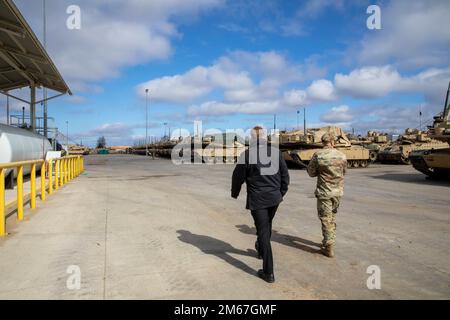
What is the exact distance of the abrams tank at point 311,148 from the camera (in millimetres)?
24125

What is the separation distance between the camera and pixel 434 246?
19.0ft

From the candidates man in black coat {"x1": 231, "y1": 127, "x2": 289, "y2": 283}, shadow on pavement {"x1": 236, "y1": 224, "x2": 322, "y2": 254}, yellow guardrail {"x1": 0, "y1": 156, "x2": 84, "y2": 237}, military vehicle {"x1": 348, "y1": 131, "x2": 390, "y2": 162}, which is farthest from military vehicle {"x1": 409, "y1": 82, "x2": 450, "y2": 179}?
yellow guardrail {"x1": 0, "y1": 156, "x2": 84, "y2": 237}

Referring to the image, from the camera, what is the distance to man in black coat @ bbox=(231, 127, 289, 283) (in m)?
4.48

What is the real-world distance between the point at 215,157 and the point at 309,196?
75.0ft

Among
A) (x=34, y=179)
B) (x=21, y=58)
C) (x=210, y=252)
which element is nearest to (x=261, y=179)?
(x=210, y=252)

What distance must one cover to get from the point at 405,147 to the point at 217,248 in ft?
91.4

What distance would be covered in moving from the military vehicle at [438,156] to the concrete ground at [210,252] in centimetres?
675

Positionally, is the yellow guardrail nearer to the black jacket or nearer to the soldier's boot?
the black jacket

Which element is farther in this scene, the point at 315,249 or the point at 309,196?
the point at 309,196

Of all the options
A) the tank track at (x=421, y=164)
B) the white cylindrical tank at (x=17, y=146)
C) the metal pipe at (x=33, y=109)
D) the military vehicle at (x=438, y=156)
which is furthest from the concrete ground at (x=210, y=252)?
the metal pipe at (x=33, y=109)

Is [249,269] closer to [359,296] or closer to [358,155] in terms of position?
[359,296]

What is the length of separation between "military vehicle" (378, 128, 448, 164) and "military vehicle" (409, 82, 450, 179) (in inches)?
429

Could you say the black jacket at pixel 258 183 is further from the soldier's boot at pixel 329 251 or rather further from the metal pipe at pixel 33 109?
the metal pipe at pixel 33 109
